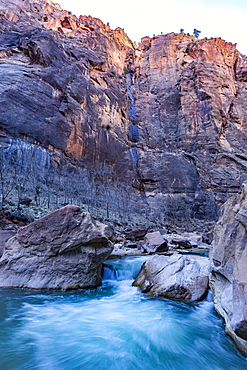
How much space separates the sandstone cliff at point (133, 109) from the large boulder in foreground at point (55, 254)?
1952 centimetres

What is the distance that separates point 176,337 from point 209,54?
56883 mm

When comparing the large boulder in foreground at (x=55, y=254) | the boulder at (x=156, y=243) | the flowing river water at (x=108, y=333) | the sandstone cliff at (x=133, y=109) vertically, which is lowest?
the boulder at (x=156, y=243)


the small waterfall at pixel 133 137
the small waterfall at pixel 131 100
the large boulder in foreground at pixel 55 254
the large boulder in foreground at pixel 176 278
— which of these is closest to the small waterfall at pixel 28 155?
the small waterfall at pixel 133 137

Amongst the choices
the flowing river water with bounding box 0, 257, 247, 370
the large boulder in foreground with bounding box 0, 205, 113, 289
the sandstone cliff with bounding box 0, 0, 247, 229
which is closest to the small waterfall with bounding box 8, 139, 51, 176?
the sandstone cliff with bounding box 0, 0, 247, 229

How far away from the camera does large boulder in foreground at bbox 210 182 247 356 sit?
9.68 ft

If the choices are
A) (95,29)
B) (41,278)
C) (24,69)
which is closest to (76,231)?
(41,278)

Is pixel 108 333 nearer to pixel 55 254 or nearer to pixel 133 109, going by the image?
pixel 55 254

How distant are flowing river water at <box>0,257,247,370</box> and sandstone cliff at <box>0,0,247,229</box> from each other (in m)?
21.3

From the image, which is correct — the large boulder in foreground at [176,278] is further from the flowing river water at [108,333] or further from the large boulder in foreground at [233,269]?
the large boulder in foreground at [233,269]

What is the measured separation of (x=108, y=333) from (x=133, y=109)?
44.5m

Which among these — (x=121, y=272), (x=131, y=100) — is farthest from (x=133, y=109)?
(x=121, y=272)

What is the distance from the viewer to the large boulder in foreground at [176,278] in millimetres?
5687

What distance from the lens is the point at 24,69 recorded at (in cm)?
2702

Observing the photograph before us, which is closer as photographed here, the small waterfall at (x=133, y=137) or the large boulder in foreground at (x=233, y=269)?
the large boulder in foreground at (x=233, y=269)
